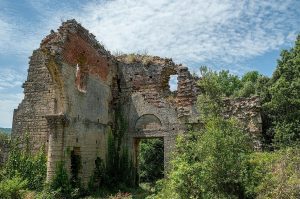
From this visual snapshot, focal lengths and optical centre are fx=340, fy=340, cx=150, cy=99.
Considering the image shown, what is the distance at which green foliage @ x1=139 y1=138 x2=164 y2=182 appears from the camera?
73.3ft

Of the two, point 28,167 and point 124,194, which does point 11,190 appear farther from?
point 124,194

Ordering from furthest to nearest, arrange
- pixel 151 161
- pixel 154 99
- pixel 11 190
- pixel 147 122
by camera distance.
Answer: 1. pixel 151 161
2. pixel 154 99
3. pixel 147 122
4. pixel 11 190

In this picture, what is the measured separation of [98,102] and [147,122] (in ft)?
8.82

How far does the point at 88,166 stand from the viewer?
48.5ft

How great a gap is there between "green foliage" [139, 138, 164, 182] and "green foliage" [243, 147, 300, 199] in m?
12.0

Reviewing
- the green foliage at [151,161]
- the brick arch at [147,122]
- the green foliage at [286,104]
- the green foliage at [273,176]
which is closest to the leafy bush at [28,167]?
Answer: the brick arch at [147,122]

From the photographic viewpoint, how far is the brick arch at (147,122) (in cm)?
1691

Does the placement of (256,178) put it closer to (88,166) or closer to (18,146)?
(88,166)

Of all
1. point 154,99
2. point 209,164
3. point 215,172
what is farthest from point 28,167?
point 215,172

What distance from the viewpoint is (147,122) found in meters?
17.1

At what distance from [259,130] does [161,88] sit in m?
5.21

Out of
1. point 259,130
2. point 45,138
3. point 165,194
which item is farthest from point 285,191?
point 45,138

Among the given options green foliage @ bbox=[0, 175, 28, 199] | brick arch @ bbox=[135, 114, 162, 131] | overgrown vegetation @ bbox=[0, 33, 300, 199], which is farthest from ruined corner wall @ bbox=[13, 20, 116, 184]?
brick arch @ bbox=[135, 114, 162, 131]

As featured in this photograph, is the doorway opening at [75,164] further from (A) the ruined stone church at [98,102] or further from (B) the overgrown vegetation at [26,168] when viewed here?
(B) the overgrown vegetation at [26,168]
